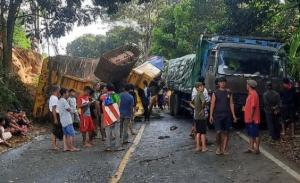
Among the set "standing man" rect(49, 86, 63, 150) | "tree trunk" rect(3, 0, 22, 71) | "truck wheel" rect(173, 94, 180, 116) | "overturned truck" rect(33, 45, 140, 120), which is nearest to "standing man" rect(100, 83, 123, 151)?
"standing man" rect(49, 86, 63, 150)

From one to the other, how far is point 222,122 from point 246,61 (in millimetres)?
5223

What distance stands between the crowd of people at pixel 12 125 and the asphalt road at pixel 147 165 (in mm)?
708

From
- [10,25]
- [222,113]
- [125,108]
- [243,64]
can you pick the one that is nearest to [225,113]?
[222,113]

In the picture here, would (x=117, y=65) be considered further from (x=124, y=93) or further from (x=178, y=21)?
(x=178, y=21)

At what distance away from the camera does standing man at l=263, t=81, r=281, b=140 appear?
520 inches

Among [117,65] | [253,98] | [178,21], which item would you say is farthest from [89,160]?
[178,21]

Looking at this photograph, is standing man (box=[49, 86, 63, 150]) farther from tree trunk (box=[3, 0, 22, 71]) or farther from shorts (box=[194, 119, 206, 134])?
tree trunk (box=[3, 0, 22, 71])

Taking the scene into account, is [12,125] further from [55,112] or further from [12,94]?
[55,112]

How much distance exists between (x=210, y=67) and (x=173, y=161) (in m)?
6.17

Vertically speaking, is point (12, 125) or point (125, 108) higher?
point (125, 108)

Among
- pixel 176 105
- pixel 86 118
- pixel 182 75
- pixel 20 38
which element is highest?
pixel 20 38

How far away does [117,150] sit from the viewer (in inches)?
502

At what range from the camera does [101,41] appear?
208ft

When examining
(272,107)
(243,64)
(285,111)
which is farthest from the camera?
(243,64)
